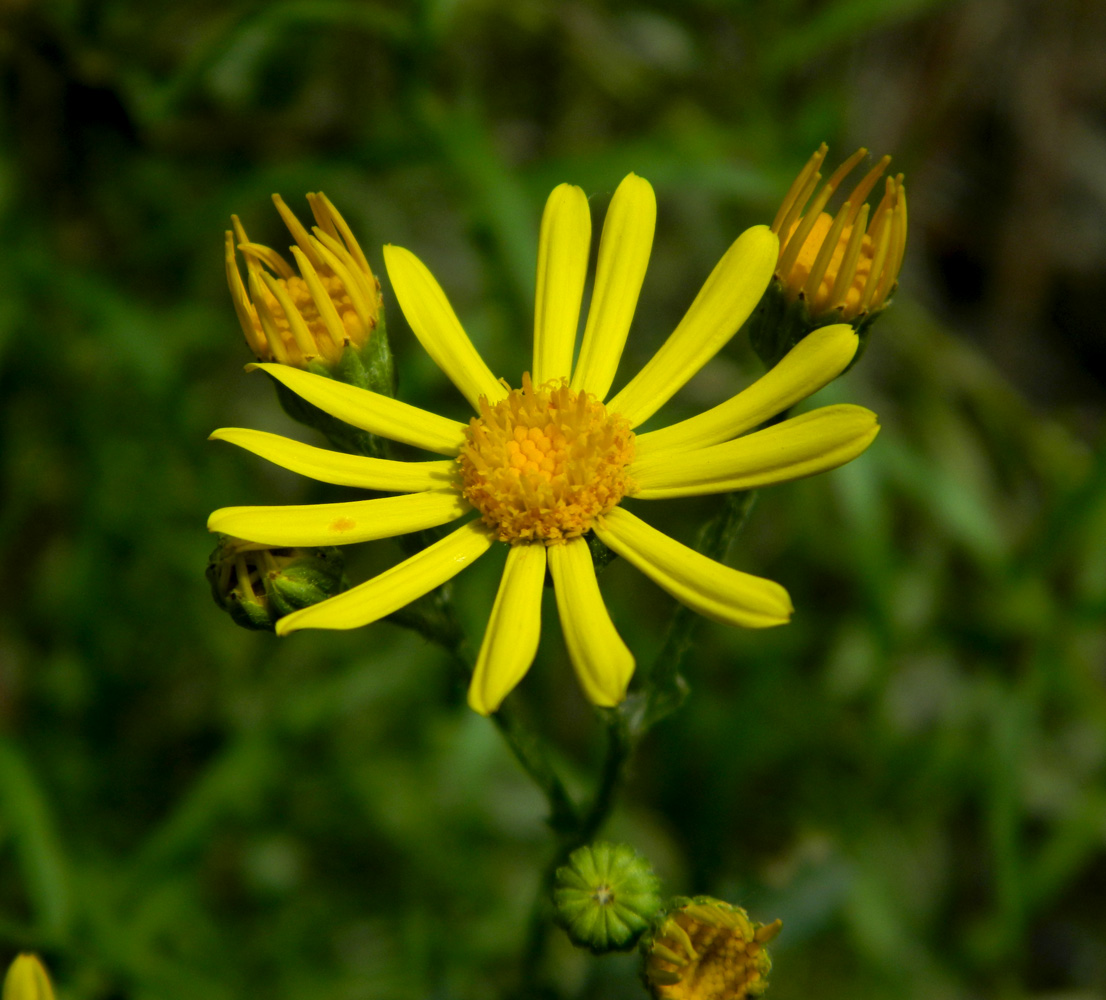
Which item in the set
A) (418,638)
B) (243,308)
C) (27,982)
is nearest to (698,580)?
(243,308)

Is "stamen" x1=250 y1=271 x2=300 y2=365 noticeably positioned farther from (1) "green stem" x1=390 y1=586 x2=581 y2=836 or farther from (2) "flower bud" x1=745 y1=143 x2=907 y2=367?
(2) "flower bud" x1=745 y1=143 x2=907 y2=367

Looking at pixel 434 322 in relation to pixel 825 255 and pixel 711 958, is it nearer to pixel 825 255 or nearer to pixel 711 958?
pixel 825 255

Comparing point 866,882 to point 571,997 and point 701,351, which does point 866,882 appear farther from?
point 701,351

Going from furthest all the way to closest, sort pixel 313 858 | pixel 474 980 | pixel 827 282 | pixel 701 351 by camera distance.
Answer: pixel 313 858, pixel 474 980, pixel 701 351, pixel 827 282

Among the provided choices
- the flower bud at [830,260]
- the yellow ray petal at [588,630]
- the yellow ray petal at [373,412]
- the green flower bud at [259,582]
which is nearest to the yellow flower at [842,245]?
the flower bud at [830,260]

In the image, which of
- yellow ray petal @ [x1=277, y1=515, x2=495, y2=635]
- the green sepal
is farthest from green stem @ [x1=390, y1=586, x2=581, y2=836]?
the green sepal

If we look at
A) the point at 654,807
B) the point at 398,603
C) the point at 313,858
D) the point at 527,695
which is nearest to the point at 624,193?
the point at 398,603
